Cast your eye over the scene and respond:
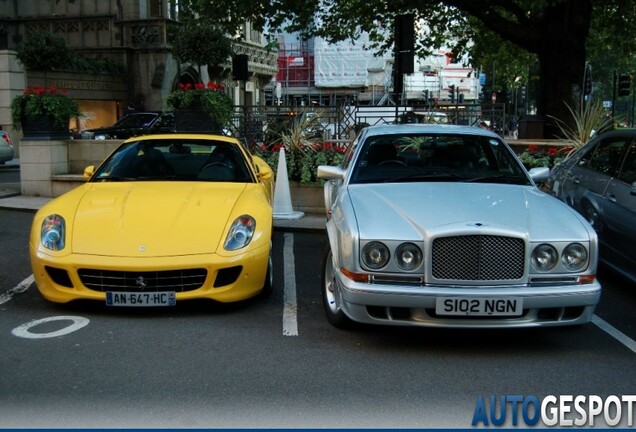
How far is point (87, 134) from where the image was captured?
22422 mm

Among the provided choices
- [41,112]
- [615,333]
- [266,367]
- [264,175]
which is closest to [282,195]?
[264,175]

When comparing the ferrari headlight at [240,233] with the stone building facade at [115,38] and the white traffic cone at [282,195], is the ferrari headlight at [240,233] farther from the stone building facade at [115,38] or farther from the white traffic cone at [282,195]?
the stone building facade at [115,38]

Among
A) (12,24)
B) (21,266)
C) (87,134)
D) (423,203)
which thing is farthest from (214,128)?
(12,24)

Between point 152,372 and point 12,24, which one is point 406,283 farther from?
point 12,24

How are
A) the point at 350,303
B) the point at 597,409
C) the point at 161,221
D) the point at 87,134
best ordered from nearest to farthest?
the point at 597,409, the point at 350,303, the point at 161,221, the point at 87,134

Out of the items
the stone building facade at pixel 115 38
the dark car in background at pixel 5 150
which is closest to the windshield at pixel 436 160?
the dark car in background at pixel 5 150

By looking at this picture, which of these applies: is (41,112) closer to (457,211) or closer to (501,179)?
(501,179)

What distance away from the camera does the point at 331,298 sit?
208 inches

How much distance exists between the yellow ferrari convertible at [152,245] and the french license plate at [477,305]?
67.0 inches

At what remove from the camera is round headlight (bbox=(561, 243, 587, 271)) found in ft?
15.1

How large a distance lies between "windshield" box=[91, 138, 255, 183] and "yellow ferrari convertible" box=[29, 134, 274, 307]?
0.35 metres

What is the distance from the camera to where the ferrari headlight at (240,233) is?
17.9 ft

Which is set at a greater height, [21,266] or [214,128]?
[214,128]

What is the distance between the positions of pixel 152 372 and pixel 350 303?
1344 millimetres
